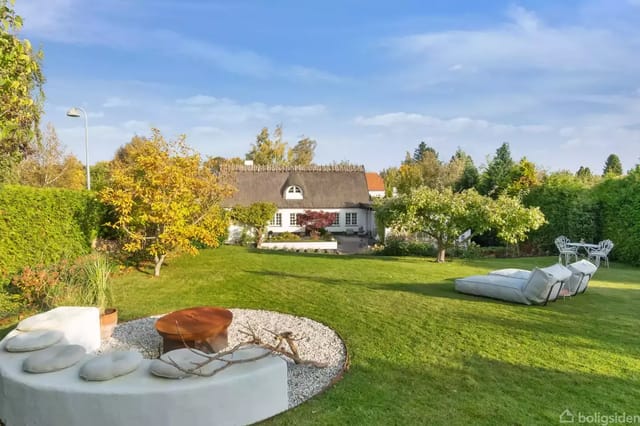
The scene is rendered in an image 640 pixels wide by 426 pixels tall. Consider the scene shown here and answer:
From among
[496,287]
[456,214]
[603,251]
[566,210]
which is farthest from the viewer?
[566,210]

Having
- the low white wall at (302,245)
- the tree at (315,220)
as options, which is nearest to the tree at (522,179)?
the low white wall at (302,245)

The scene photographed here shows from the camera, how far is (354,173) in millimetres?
27375

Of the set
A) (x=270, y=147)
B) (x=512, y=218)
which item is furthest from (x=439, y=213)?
(x=270, y=147)

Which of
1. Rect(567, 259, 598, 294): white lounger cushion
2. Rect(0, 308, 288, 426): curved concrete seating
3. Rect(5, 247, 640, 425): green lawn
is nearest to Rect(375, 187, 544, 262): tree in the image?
Rect(5, 247, 640, 425): green lawn

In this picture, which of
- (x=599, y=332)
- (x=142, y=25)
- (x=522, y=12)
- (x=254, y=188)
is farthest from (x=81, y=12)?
(x=254, y=188)

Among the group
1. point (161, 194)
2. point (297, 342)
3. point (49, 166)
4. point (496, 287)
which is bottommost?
point (297, 342)

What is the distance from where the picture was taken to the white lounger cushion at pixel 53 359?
3.45m

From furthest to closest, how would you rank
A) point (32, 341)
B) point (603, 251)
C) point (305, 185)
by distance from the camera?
point (305, 185) < point (603, 251) < point (32, 341)

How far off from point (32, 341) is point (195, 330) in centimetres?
171

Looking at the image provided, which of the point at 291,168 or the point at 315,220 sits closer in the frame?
the point at 315,220

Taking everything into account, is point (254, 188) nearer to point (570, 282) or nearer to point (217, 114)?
point (217, 114)

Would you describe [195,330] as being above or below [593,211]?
below

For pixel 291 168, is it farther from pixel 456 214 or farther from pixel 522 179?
pixel 456 214

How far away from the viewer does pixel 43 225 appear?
10102 millimetres
